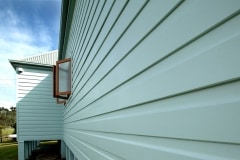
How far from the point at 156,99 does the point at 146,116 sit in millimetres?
179

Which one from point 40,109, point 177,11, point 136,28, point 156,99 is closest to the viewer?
point 177,11

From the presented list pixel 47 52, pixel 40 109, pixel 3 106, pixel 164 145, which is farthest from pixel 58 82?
pixel 3 106

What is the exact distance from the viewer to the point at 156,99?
130 cm

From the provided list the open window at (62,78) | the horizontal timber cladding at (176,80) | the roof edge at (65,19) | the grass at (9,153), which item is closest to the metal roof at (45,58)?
the roof edge at (65,19)

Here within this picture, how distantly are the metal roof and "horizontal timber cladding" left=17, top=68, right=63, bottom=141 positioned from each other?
440 mm

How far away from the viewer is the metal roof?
447 inches

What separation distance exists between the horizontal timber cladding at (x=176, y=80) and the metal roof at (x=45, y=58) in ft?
32.9

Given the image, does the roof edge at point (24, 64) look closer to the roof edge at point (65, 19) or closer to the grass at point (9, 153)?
the roof edge at point (65, 19)

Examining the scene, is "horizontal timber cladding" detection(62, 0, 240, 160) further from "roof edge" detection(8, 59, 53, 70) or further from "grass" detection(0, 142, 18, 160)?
"grass" detection(0, 142, 18, 160)

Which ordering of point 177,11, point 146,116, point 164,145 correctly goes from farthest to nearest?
point 146,116, point 164,145, point 177,11

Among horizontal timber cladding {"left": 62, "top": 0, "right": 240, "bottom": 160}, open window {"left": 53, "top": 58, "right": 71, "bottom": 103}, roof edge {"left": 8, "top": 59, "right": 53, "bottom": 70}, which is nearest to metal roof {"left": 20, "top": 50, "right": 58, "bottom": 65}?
roof edge {"left": 8, "top": 59, "right": 53, "bottom": 70}

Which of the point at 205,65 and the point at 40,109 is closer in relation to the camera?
the point at 205,65

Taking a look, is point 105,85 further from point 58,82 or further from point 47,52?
point 47,52

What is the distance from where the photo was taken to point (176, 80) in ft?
3.60
